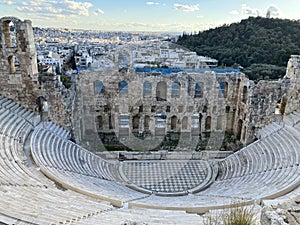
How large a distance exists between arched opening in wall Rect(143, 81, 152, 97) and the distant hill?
60.4 ft

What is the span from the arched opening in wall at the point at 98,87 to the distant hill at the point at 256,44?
69.6 feet

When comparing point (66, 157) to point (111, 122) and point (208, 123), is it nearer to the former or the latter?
point (111, 122)

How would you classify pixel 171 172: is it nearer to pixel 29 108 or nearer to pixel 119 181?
pixel 119 181

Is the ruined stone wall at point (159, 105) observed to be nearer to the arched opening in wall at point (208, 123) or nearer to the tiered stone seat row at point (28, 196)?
the arched opening in wall at point (208, 123)

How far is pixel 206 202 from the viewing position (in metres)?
8.73

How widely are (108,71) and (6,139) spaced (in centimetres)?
855

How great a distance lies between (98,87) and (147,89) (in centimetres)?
340

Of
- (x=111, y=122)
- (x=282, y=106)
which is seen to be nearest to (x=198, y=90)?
(x=282, y=106)

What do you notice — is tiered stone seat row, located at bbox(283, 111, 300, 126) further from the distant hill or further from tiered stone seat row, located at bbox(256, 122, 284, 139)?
the distant hill

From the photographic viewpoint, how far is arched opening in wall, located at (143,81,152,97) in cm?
1819

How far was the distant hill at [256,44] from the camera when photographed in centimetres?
3512

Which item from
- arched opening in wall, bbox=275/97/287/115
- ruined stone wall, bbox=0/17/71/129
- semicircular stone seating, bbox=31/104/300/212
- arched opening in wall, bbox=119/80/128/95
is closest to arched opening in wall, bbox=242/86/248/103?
arched opening in wall, bbox=275/97/287/115

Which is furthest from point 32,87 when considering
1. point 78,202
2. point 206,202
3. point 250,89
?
point 250,89

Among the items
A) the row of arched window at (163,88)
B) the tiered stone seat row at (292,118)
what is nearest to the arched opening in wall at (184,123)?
the row of arched window at (163,88)
